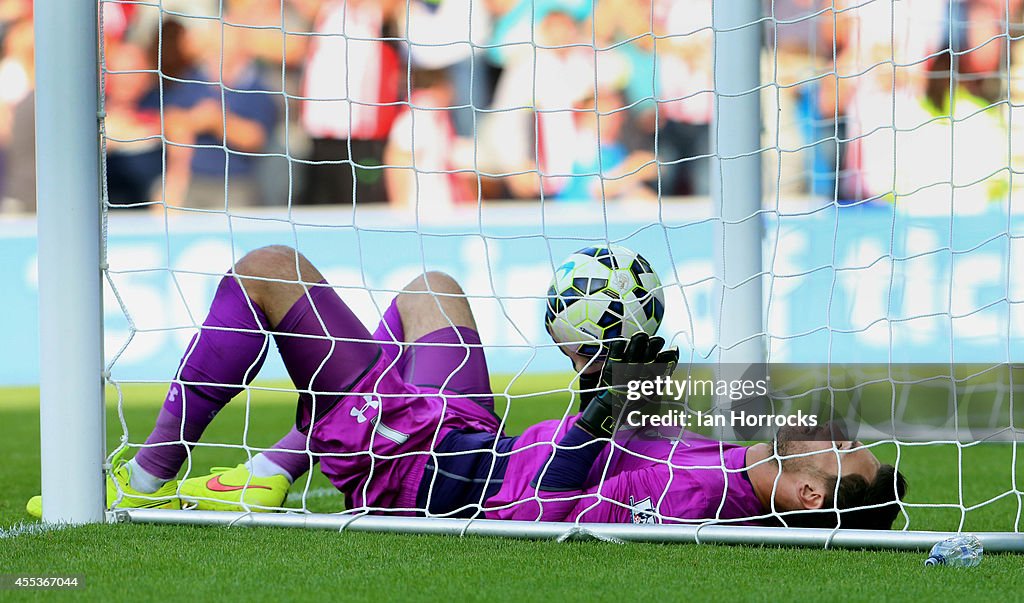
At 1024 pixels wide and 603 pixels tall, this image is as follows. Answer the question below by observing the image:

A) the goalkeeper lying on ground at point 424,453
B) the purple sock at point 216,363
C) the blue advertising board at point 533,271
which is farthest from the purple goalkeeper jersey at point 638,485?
the blue advertising board at point 533,271

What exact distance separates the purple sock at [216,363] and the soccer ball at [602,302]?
73 cm

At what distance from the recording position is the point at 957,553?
92.9 inches

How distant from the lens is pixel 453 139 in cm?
863

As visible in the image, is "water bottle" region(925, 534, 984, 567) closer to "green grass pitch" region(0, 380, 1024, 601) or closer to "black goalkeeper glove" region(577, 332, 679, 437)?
"green grass pitch" region(0, 380, 1024, 601)

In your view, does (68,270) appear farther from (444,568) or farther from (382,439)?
(444,568)

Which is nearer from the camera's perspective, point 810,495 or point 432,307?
point 810,495

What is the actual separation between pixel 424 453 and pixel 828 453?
2.96ft

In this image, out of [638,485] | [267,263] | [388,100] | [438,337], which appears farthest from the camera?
[388,100]

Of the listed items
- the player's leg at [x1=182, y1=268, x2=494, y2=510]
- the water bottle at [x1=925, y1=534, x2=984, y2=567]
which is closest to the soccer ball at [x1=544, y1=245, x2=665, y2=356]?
the player's leg at [x1=182, y1=268, x2=494, y2=510]

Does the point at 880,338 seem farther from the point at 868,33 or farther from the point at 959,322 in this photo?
the point at 868,33

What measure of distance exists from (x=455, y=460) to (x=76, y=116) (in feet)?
3.74

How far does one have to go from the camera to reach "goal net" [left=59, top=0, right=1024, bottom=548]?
3699 mm

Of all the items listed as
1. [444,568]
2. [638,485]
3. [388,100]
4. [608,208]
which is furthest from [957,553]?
[388,100]

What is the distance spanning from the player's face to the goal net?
66mm
